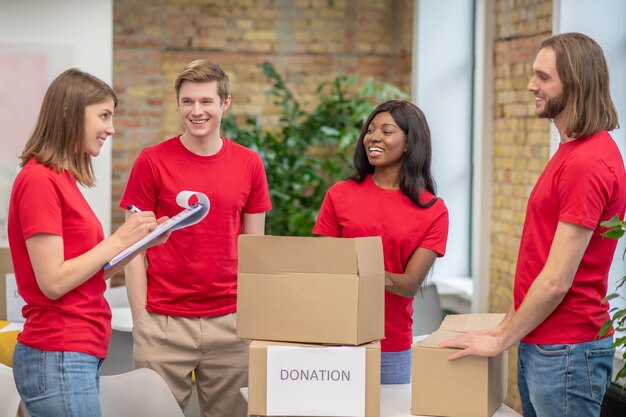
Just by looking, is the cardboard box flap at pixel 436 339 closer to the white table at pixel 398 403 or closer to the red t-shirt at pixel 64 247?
the white table at pixel 398 403

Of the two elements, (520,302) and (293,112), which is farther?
(293,112)

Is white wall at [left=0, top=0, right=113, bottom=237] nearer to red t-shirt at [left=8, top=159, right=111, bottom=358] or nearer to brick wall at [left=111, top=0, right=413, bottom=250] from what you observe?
brick wall at [left=111, top=0, right=413, bottom=250]

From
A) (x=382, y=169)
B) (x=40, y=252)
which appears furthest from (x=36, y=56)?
(x=40, y=252)

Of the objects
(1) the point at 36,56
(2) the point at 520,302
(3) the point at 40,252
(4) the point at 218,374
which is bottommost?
(4) the point at 218,374

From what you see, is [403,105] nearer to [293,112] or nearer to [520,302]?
[520,302]

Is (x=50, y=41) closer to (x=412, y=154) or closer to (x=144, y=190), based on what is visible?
(x=144, y=190)

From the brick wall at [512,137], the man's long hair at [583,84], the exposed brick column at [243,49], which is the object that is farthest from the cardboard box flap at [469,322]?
the exposed brick column at [243,49]

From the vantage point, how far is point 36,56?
4.98 metres

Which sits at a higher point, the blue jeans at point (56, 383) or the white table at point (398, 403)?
the blue jeans at point (56, 383)

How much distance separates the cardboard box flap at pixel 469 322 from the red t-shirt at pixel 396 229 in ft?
0.56

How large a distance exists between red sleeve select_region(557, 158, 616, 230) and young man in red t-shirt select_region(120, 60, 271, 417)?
1121 millimetres

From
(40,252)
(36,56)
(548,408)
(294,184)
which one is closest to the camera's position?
(40,252)

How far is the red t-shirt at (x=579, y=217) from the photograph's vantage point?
2086 millimetres

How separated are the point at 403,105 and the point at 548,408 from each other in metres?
1.07
